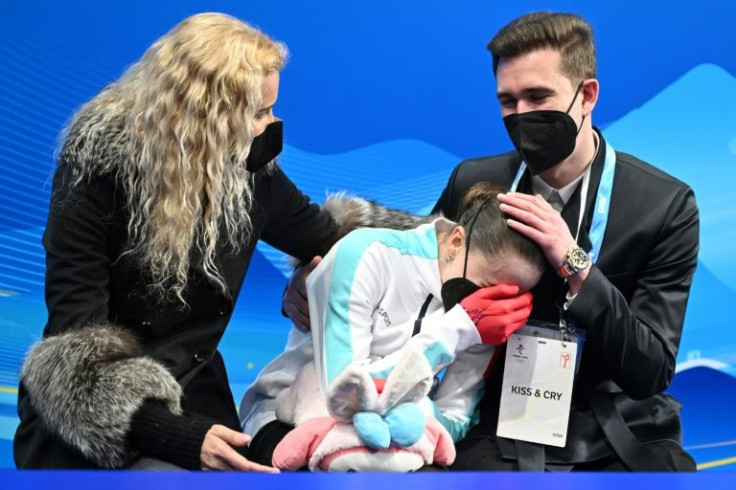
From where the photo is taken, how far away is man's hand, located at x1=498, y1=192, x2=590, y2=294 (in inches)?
92.7

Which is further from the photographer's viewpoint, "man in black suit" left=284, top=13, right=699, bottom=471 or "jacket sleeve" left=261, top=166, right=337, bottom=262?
"jacket sleeve" left=261, top=166, right=337, bottom=262

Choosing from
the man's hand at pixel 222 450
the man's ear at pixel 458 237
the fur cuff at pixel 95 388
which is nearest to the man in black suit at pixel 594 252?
the man's ear at pixel 458 237

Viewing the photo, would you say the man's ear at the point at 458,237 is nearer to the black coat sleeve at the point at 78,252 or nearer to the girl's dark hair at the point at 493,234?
the girl's dark hair at the point at 493,234

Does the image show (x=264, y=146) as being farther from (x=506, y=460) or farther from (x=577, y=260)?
(x=506, y=460)

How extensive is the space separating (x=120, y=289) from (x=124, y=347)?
0.56 feet

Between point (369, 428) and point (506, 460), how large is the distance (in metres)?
0.52

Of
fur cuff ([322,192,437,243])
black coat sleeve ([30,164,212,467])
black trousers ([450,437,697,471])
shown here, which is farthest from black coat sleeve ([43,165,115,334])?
black trousers ([450,437,697,471])

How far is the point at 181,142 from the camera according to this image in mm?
2352

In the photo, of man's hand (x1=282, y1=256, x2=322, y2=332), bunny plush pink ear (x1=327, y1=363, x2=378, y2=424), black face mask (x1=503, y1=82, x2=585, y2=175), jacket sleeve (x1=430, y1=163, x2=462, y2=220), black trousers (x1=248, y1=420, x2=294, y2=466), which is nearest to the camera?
bunny plush pink ear (x1=327, y1=363, x2=378, y2=424)

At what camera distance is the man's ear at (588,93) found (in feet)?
8.68

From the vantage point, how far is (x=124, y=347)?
230 cm

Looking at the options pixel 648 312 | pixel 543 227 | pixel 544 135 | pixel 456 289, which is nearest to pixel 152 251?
pixel 456 289

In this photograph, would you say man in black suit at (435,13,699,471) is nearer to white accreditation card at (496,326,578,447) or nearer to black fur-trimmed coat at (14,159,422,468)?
white accreditation card at (496,326,578,447)

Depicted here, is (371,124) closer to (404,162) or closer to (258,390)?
(404,162)
